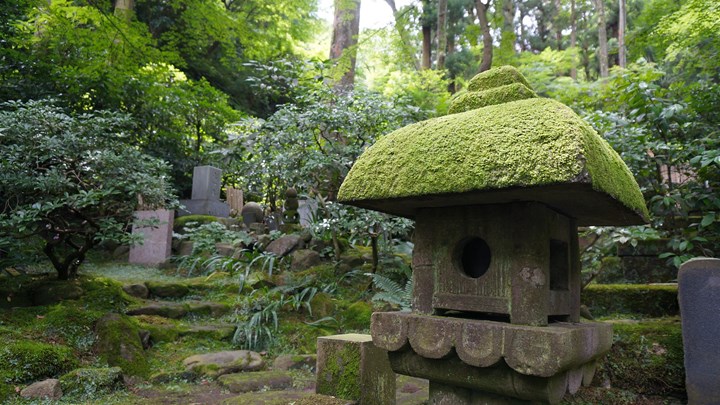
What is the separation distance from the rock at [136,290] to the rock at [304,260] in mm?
2269

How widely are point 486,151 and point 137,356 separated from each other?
4209mm

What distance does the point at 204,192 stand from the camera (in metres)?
11.4

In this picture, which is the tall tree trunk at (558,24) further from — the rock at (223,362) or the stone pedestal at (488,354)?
the stone pedestal at (488,354)

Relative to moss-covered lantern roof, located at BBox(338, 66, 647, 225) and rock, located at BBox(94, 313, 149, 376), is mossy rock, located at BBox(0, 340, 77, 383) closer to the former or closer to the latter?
rock, located at BBox(94, 313, 149, 376)

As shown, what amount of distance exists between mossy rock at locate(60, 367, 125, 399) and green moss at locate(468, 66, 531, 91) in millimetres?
3931

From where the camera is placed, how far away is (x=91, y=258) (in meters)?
8.88

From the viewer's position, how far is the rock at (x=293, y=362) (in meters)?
4.95

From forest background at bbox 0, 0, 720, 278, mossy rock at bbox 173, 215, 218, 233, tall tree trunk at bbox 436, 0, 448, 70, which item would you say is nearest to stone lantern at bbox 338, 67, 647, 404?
forest background at bbox 0, 0, 720, 278

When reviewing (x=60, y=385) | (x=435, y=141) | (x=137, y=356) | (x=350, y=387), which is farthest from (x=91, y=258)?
(x=435, y=141)

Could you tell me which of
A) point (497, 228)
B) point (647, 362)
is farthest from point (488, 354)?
point (647, 362)

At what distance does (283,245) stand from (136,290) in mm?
2516

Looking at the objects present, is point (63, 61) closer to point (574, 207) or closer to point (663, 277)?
point (574, 207)

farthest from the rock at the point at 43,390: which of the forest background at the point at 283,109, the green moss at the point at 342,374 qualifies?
the green moss at the point at 342,374

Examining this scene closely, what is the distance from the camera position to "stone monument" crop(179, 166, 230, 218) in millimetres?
11406
